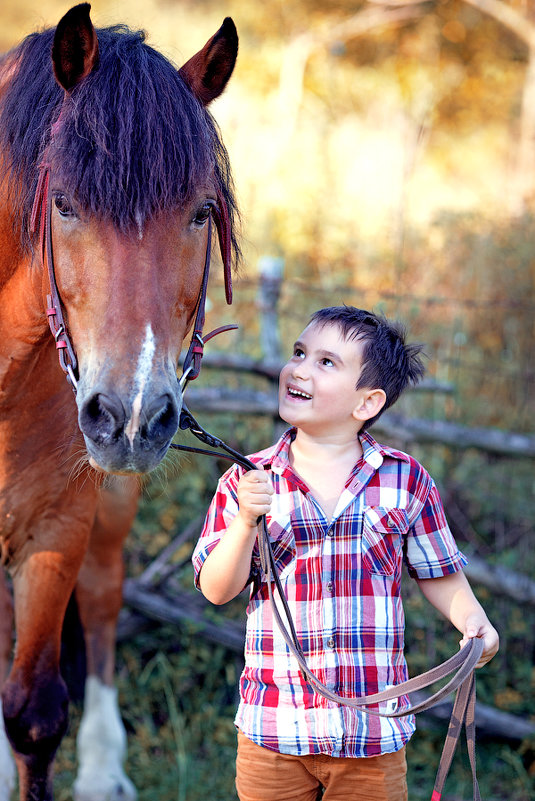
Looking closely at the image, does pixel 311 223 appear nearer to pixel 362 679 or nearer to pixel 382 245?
pixel 382 245

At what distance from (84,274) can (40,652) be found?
52.4 inches

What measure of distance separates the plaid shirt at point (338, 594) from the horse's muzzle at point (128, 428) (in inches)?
10.9

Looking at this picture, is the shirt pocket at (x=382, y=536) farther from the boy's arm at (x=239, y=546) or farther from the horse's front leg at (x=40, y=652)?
the horse's front leg at (x=40, y=652)

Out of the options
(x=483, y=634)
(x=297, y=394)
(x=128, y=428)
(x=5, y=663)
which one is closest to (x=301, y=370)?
(x=297, y=394)

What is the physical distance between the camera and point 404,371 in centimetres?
184

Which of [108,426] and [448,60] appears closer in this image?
[108,426]

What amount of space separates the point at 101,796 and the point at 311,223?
6.02 metres

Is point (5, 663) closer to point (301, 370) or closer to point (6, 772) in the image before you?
point (6, 772)

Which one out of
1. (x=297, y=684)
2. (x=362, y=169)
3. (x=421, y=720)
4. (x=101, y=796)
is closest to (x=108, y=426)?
(x=297, y=684)

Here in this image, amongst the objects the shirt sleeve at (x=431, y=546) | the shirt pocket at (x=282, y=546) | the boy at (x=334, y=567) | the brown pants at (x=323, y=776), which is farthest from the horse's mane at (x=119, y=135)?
the brown pants at (x=323, y=776)

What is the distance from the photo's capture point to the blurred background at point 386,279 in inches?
134

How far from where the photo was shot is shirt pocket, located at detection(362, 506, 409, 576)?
173 cm

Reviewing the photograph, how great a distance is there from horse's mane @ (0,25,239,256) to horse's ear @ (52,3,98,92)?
0.03 meters

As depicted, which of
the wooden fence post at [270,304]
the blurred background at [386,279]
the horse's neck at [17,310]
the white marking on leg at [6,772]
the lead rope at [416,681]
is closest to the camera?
the lead rope at [416,681]
